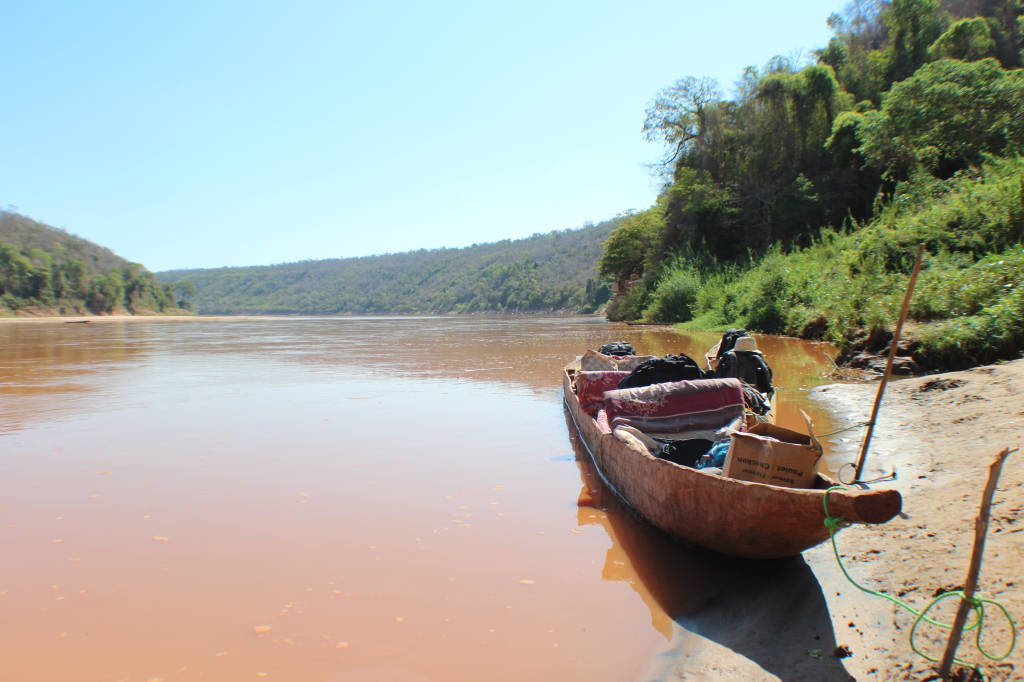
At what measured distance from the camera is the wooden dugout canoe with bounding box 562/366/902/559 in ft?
9.53

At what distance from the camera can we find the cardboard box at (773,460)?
11.5ft

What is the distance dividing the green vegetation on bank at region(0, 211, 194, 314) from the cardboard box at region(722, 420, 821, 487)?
260 feet

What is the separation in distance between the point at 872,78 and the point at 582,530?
110ft

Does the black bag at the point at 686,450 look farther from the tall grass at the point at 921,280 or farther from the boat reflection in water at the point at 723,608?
the tall grass at the point at 921,280

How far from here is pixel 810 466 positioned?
3.50m

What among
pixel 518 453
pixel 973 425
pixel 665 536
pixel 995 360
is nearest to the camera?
pixel 665 536

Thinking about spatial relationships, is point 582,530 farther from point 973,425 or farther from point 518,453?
point 973,425

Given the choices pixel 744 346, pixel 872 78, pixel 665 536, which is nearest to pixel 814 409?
pixel 744 346

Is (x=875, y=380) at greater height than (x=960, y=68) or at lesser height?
lesser

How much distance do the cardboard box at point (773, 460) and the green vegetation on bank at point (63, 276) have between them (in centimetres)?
7927

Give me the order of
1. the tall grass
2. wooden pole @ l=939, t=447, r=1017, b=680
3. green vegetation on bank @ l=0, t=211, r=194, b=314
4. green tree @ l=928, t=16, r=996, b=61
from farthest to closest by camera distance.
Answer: green vegetation on bank @ l=0, t=211, r=194, b=314 → green tree @ l=928, t=16, r=996, b=61 → the tall grass → wooden pole @ l=939, t=447, r=1017, b=680

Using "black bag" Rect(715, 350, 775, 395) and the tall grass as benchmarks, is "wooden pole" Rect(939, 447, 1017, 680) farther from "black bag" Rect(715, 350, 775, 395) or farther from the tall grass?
the tall grass

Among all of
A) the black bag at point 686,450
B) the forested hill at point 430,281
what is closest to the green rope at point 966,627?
the black bag at point 686,450

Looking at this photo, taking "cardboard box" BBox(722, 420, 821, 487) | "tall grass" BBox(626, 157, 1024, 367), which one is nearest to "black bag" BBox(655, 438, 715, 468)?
"cardboard box" BBox(722, 420, 821, 487)
